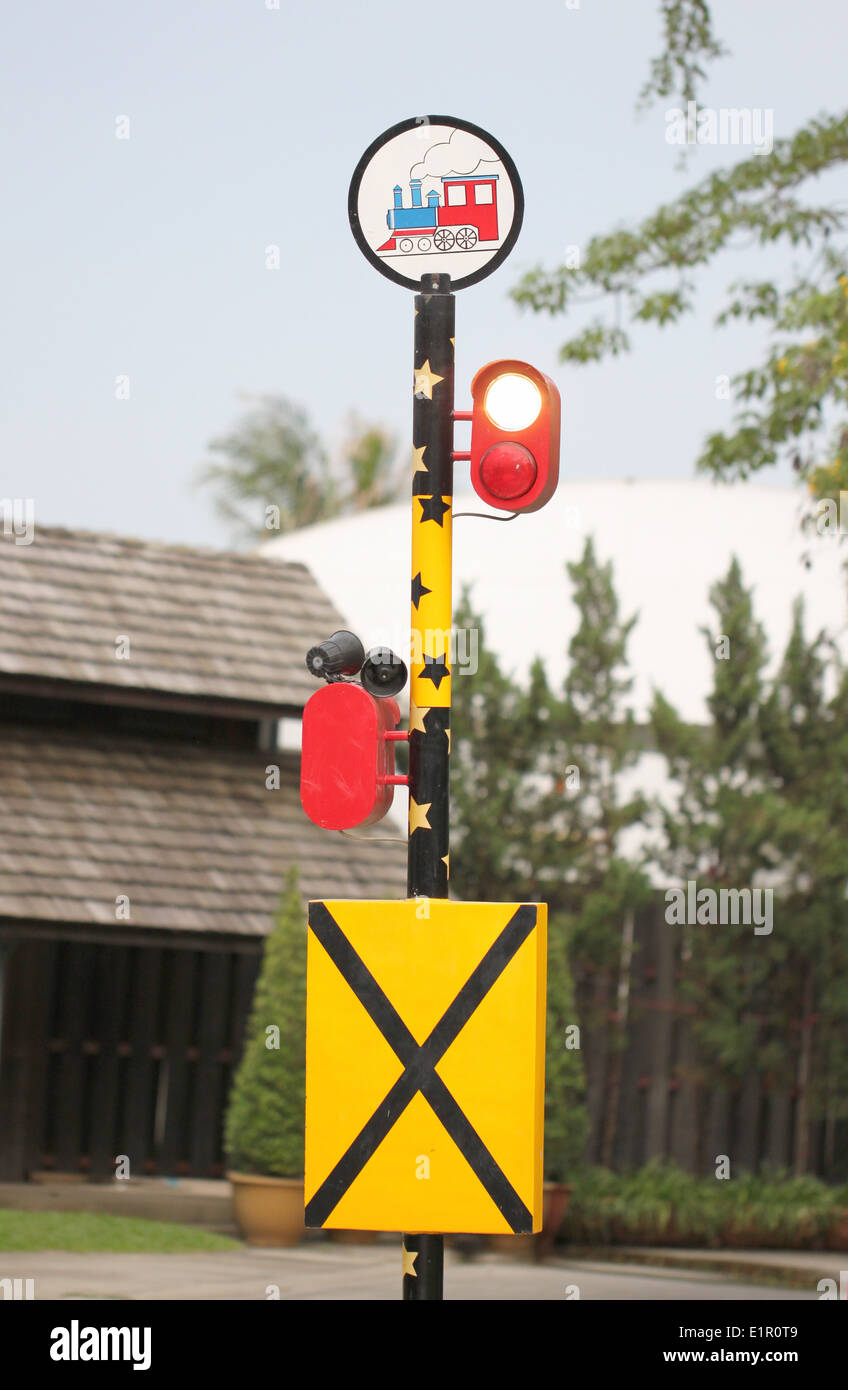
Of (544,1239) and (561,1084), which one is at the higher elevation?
(561,1084)

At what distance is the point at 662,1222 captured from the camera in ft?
46.7

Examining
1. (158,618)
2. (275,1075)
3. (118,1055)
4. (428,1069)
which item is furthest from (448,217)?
(118,1055)

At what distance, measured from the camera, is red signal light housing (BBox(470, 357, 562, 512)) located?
548 cm

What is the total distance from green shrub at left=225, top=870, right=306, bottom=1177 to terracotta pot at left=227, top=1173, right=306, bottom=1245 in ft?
0.41

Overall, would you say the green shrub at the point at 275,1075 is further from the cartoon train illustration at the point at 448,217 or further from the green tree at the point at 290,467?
the green tree at the point at 290,467

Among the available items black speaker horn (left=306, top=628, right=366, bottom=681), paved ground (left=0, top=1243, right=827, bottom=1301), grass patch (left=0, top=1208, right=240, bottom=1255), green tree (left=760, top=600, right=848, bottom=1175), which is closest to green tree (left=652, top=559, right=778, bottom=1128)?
green tree (left=760, top=600, right=848, bottom=1175)

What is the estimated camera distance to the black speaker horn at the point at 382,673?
5668 millimetres

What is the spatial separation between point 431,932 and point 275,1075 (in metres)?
7.98

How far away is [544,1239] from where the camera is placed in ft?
43.9

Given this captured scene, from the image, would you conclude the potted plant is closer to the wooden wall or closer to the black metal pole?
the wooden wall

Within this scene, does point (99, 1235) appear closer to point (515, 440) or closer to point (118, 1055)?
point (118, 1055)
